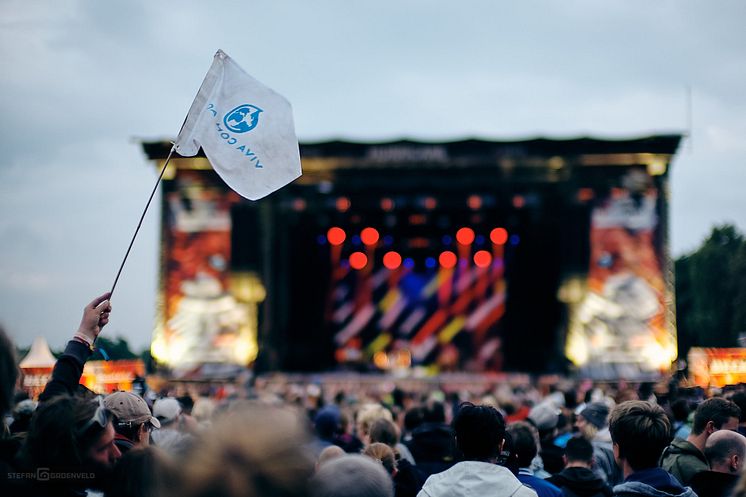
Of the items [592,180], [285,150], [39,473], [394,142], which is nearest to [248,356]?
[394,142]

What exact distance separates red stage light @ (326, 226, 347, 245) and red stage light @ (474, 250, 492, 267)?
4.05 meters

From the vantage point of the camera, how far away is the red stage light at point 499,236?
2486 centimetres

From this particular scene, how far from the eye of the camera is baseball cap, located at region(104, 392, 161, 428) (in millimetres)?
3498

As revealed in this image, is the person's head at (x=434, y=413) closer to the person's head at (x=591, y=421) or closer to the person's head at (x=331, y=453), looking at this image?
the person's head at (x=591, y=421)

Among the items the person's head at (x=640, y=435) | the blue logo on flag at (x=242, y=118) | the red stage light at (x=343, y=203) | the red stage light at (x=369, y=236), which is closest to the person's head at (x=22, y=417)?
the blue logo on flag at (x=242, y=118)

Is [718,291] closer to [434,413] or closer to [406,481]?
[434,413]

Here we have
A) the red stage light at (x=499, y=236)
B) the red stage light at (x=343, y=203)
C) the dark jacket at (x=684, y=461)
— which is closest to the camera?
the dark jacket at (x=684, y=461)

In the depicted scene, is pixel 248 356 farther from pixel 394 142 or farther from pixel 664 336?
pixel 664 336

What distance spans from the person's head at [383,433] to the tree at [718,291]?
40004mm

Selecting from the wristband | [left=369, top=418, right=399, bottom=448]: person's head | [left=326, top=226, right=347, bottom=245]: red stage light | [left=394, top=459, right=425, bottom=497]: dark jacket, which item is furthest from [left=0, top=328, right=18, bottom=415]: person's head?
[left=326, top=226, right=347, bottom=245]: red stage light

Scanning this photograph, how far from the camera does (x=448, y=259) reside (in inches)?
1051

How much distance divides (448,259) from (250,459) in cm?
2515

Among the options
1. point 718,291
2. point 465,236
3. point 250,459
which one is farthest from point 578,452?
point 718,291

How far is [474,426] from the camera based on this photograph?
11.2ft
